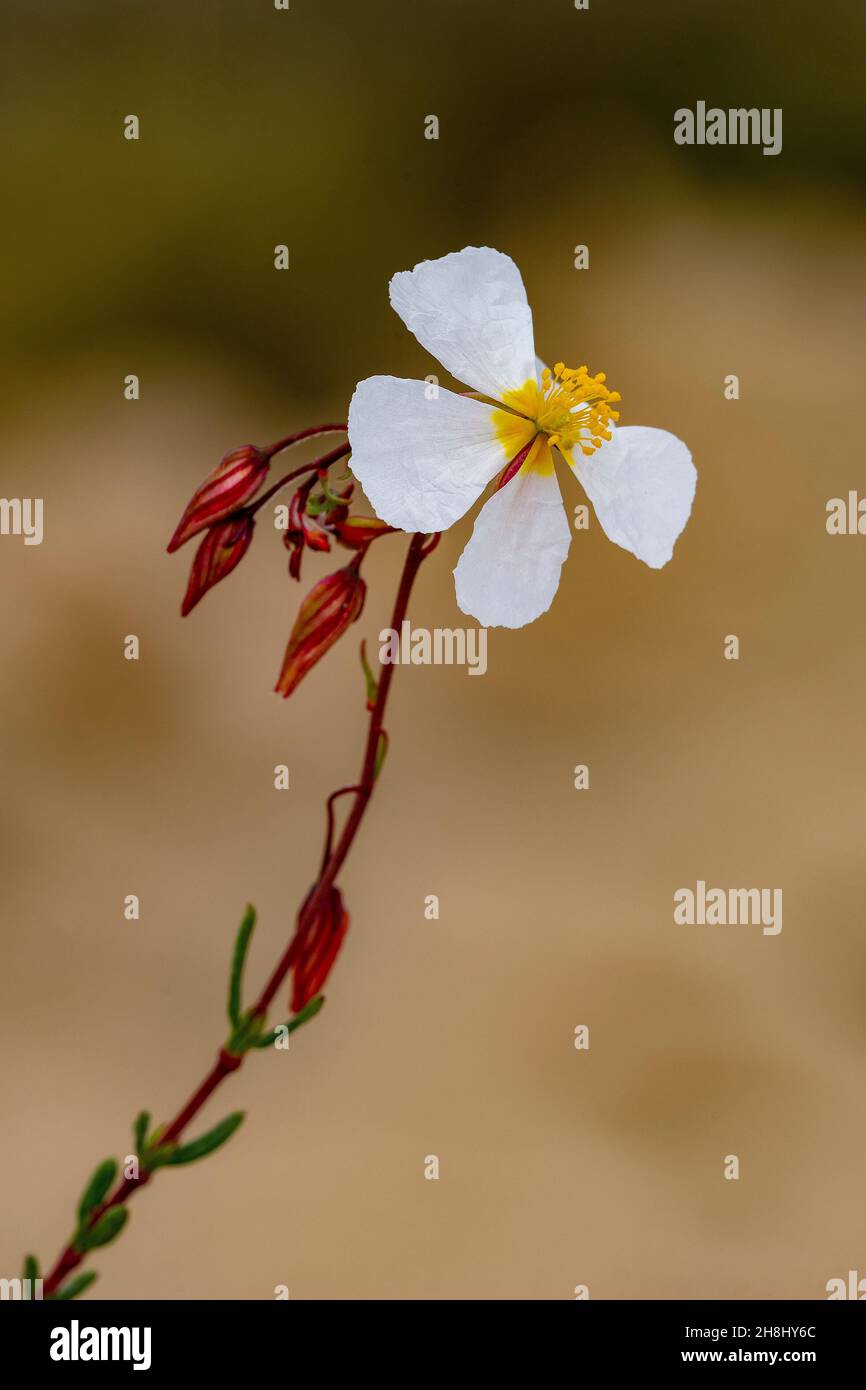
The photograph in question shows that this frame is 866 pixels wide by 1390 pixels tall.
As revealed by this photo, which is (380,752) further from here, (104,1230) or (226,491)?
(104,1230)

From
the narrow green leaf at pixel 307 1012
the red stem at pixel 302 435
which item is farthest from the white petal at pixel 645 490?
the narrow green leaf at pixel 307 1012

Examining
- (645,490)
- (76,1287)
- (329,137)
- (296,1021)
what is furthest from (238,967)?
(329,137)

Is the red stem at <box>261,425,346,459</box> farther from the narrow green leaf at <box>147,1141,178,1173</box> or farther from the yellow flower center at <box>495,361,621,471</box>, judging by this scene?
the narrow green leaf at <box>147,1141,178,1173</box>

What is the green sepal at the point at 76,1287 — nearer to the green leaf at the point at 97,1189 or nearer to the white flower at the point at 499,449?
the green leaf at the point at 97,1189

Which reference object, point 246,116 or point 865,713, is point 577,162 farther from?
point 865,713

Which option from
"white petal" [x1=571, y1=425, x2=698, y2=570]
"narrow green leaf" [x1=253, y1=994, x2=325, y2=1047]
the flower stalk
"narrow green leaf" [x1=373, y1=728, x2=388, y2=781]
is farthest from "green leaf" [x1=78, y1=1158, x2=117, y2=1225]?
"white petal" [x1=571, y1=425, x2=698, y2=570]

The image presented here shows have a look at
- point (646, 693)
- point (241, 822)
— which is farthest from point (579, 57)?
point (241, 822)

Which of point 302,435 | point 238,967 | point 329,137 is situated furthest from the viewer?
point 329,137
